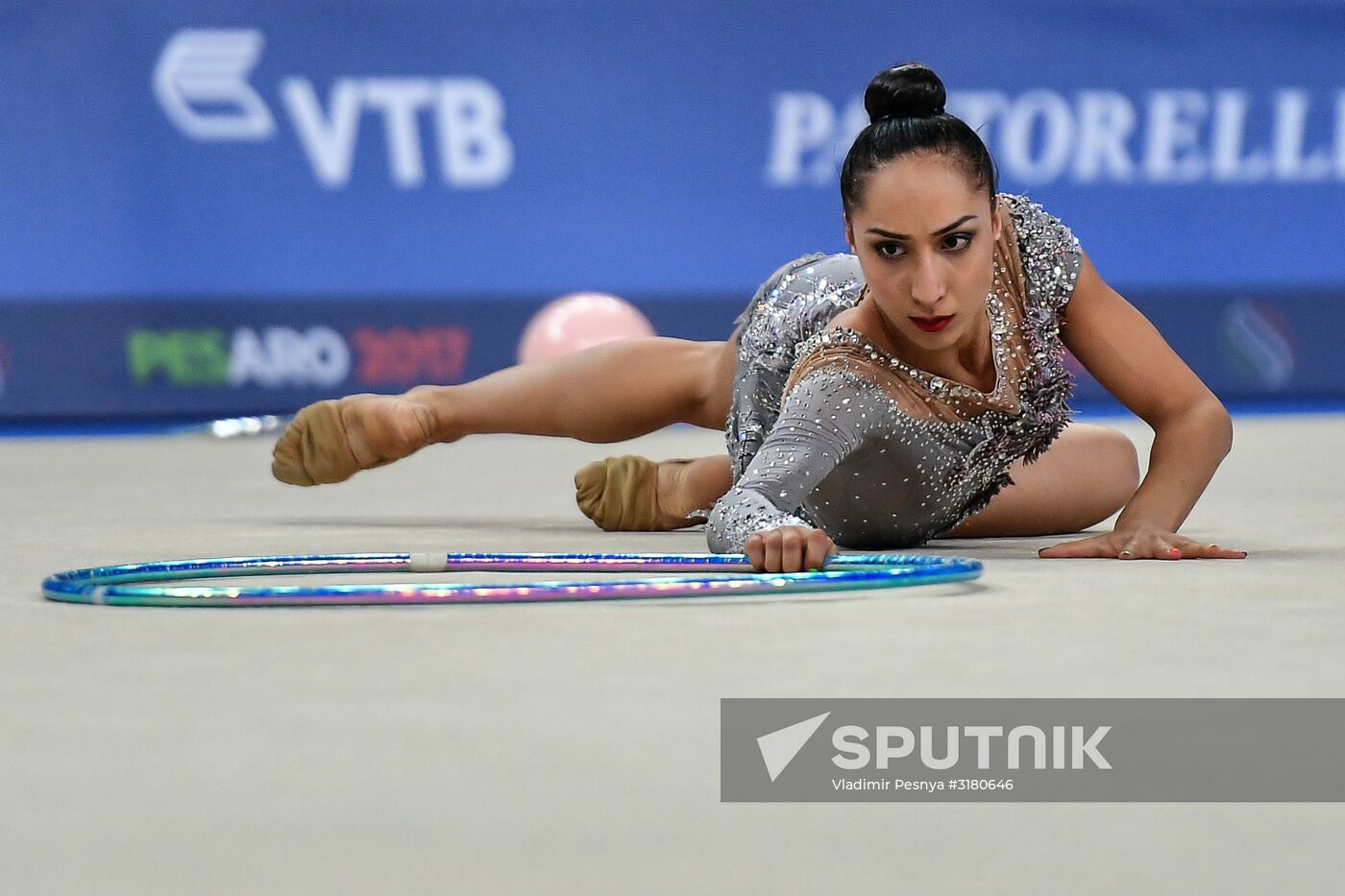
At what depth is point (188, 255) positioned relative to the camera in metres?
6.34

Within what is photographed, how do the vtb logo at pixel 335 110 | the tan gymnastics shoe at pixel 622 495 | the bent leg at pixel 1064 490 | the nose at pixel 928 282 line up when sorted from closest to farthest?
the nose at pixel 928 282 → the bent leg at pixel 1064 490 → the tan gymnastics shoe at pixel 622 495 → the vtb logo at pixel 335 110

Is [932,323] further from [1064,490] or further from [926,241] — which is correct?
[1064,490]

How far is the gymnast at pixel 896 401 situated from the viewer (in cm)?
202

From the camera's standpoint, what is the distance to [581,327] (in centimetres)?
579

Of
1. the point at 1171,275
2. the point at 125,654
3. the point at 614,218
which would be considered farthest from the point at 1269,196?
the point at 125,654

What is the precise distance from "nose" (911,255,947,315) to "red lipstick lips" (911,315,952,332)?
43 mm

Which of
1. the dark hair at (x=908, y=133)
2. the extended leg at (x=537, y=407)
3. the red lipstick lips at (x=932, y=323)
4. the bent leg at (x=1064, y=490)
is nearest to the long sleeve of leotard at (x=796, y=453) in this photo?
the red lipstick lips at (x=932, y=323)

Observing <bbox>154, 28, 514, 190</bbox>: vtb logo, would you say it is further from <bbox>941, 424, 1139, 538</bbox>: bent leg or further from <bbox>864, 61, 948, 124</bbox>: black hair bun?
<bbox>864, 61, 948, 124</bbox>: black hair bun

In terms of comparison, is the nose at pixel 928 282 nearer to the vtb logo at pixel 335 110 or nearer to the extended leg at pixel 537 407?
the extended leg at pixel 537 407

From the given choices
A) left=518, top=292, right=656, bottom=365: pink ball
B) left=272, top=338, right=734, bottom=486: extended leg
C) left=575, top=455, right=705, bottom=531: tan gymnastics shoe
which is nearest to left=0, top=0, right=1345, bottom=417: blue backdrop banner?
left=518, top=292, right=656, bottom=365: pink ball

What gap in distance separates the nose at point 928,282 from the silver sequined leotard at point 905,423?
17 cm

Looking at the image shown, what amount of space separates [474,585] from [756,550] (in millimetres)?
292

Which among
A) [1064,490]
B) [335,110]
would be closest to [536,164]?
[335,110]

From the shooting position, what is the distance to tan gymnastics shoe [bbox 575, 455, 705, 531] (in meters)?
2.78
